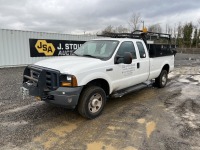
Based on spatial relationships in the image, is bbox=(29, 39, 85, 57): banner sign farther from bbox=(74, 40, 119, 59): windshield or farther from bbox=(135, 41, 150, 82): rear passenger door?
bbox=(135, 41, 150, 82): rear passenger door

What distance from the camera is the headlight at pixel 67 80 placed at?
3785 millimetres

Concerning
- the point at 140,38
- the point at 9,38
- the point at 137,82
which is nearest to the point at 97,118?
the point at 137,82

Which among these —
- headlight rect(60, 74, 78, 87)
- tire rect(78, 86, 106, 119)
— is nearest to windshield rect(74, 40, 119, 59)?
tire rect(78, 86, 106, 119)

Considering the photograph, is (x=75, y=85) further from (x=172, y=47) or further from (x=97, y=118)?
(x=172, y=47)

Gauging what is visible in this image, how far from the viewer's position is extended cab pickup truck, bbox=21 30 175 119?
3838 millimetres

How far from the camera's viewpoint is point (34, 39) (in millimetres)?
14000

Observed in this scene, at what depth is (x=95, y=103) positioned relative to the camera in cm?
445

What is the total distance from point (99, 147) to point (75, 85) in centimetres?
131

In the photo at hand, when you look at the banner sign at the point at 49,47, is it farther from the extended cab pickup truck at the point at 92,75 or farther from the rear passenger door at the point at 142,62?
the rear passenger door at the point at 142,62

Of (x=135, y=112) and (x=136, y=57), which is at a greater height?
(x=136, y=57)

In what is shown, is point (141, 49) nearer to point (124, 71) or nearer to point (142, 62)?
point (142, 62)

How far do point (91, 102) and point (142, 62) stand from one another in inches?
90.7

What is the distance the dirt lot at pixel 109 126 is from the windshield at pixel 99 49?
1535 mm

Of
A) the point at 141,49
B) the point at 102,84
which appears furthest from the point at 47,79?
the point at 141,49
